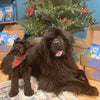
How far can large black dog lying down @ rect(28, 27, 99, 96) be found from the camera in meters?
1.14

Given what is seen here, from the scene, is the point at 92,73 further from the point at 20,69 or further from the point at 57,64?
the point at 20,69

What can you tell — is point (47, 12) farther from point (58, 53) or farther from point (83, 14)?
point (58, 53)

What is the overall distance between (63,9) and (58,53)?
1140 mm

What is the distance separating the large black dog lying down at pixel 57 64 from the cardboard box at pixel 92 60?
0.21 m

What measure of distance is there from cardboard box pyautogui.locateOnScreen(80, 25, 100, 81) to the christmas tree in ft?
1.09

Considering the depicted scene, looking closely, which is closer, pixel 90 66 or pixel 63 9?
pixel 90 66

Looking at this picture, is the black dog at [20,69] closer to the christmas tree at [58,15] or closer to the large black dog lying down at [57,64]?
the large black dog lying down at [57,64]

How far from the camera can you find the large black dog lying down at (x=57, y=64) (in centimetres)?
114

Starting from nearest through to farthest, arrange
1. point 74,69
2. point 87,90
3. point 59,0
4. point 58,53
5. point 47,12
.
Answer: point 58,53 → point 87,90 → point 74,69 → point 47,12 → point 59,0

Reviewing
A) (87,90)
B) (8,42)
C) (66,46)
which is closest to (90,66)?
(87,90)

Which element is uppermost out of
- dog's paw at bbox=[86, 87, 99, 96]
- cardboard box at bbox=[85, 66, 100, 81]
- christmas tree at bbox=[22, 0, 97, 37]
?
christmas tree at bbox=[22, 0, 97, 37]

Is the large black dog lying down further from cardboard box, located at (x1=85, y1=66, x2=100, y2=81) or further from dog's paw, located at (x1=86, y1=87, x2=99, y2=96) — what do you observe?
cardboard box, located at (x1=85, y1=66, x2=100, y2=81)

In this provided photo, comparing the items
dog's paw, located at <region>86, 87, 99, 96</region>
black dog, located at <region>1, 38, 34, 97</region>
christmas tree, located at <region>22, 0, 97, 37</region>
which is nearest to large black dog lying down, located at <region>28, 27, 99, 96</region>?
dog's paw, located at <region>86, 87, 99, 96</region>

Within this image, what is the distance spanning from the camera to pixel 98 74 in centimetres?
155
